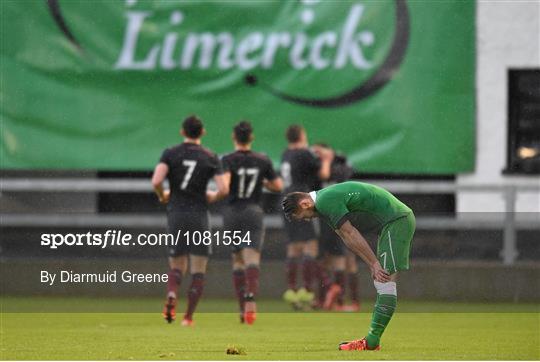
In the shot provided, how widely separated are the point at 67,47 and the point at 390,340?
27.1 ft

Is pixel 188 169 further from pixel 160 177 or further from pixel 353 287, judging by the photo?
pixel 353 287

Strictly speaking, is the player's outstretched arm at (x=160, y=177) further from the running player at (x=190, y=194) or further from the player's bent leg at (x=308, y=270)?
the player's bent leg at (x=308, y=270)

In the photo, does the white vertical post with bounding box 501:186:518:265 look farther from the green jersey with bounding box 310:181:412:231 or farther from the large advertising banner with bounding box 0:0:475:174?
the green jersey with bounding box 310:181:412:231

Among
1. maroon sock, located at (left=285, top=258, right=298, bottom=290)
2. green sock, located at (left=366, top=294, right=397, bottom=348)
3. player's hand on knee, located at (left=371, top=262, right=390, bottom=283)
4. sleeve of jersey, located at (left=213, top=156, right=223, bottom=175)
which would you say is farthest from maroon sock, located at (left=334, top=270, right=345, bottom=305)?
player's hand on knee, located at (left=371, top=262, right=390, bottom=283)

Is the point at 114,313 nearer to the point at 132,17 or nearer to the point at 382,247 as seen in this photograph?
the point at 132,17

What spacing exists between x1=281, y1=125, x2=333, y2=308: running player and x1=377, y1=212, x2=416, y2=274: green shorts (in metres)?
5.65

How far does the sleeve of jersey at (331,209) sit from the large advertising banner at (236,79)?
8413 mm

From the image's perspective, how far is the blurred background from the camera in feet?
62.7

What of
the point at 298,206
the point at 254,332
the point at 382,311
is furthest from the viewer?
the point at 254,332

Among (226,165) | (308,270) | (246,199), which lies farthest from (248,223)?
(308,270)

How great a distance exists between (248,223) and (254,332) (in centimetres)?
164

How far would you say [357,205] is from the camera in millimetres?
10945

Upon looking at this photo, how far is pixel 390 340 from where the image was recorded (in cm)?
1262

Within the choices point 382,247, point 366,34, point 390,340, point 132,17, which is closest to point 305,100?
point 366,34
